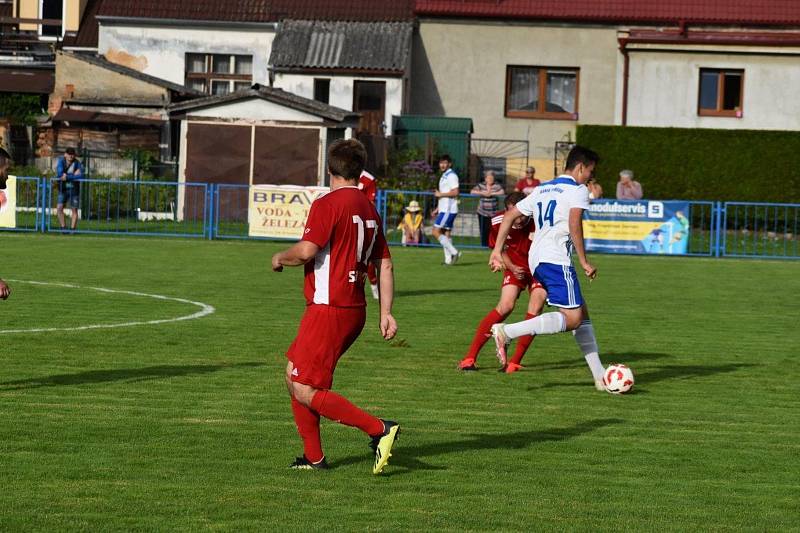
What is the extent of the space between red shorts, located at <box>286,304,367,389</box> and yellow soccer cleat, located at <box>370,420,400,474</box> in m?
0.41

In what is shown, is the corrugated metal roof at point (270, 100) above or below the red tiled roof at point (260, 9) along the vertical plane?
below

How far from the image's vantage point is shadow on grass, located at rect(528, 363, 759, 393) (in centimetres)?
1153

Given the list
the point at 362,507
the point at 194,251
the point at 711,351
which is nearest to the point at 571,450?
the point at 362,507

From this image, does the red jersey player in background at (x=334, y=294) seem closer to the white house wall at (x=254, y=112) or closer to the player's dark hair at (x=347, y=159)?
the player's dark hair at (x=347, y=159)

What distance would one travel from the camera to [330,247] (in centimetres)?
737

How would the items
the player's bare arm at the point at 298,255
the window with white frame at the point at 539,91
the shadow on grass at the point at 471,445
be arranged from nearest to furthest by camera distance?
1. the player's bare arm at the point at 298,255
2. the shadow on grass at the point at 471,445
3. the window with white frame at the point at 539,91

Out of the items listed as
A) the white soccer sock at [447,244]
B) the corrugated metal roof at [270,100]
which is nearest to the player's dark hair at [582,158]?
the white soccer sock at [447,244]

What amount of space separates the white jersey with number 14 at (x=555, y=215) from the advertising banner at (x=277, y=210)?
17.7m

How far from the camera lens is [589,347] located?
36.4 feet

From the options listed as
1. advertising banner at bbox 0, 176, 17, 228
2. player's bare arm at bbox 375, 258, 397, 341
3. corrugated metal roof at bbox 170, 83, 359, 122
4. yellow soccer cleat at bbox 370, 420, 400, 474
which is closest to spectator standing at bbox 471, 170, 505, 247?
corrugated metal roof at bbox 170, 83, 359, 122

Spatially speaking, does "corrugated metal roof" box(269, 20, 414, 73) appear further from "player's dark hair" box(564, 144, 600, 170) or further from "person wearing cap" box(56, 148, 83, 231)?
"player's dark hair" box(564, 144, 600, 170)

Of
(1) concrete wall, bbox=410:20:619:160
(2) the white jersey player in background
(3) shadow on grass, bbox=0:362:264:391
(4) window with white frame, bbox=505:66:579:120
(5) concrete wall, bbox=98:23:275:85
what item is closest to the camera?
(3) shadow on grass, bbox=0:362:264:391

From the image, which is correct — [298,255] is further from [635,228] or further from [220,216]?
[220,216]

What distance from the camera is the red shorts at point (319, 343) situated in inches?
288
